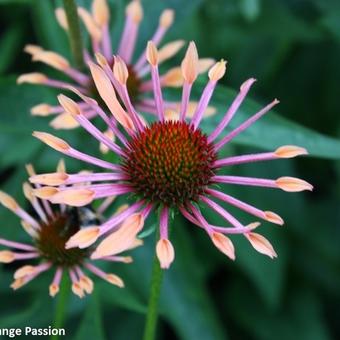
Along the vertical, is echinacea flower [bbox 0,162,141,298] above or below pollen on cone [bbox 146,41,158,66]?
below

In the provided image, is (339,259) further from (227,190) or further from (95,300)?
(95,300)

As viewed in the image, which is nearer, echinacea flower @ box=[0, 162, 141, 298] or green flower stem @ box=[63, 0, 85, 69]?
echinacea flower @ box=[0, 162, 141, 298]

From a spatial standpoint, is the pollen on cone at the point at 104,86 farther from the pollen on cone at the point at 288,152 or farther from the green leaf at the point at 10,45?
the green leaf at the point at 10,45

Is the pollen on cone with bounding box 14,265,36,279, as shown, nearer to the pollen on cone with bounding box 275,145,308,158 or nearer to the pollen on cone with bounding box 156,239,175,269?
the pollen on cone with bounding box 156,239,175,269

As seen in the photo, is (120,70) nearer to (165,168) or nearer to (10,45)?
(165,168)

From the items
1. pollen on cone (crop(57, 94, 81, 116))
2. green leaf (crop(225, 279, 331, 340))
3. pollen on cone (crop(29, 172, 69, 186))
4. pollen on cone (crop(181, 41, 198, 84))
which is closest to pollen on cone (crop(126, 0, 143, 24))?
pollen on cone (crop(181, 41, 198, 84))

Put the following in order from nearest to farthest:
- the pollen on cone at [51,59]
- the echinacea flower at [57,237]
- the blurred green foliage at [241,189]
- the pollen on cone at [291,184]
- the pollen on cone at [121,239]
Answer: the pollen on cone at [121,239]
the pollen on cone at [291,184]
the echinacea flower at [57,237]
the pollen on cone at [51,59]
the blurred green foliage at [241,189]

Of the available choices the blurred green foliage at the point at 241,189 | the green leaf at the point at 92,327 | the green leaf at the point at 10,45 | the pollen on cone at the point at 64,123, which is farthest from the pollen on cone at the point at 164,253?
the green leaf at the point at 10,45

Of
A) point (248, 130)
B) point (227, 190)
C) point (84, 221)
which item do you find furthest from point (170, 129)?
point (227, 190)
